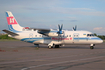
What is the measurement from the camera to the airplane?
28375 mm

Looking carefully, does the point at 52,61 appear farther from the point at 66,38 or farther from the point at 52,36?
the point at 52,36

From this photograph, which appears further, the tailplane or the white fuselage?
the tailplane

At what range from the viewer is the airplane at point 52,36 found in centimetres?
2838

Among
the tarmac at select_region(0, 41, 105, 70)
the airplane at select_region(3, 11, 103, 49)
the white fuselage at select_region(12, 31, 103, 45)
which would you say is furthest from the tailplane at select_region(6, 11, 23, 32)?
the tarmac at select_region(0, 41, 105, 70)

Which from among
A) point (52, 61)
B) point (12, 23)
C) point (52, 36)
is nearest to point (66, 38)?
point (52, 36)

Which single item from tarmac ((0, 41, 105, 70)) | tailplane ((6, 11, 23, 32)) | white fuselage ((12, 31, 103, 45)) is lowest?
tarmac ((0, 41, 105, 70))

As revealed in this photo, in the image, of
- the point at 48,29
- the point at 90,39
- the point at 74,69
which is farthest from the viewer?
the point at 48,29

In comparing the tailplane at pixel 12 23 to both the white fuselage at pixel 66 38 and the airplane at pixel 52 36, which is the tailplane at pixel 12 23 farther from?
the white fuselage at pixel 66 38

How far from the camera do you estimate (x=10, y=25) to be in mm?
33906

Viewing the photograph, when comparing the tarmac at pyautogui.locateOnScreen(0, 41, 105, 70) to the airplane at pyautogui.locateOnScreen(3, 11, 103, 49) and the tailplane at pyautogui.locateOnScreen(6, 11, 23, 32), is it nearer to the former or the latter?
the airplane at pyautogui.locateOnScreen(3, 11, 103, 49)

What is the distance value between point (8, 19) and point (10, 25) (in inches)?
56.1

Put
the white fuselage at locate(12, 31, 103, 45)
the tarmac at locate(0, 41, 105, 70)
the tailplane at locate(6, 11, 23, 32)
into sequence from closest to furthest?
the tarmac at locate(0, 41, 105, 70) → the white fuselage at locate(12, 31, 103, 45) → the tailplane at locate(6, 11, 23, 32)

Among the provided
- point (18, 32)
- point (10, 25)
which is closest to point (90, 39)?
point (18, 32)

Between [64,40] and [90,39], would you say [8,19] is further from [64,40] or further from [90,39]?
[90,39]
